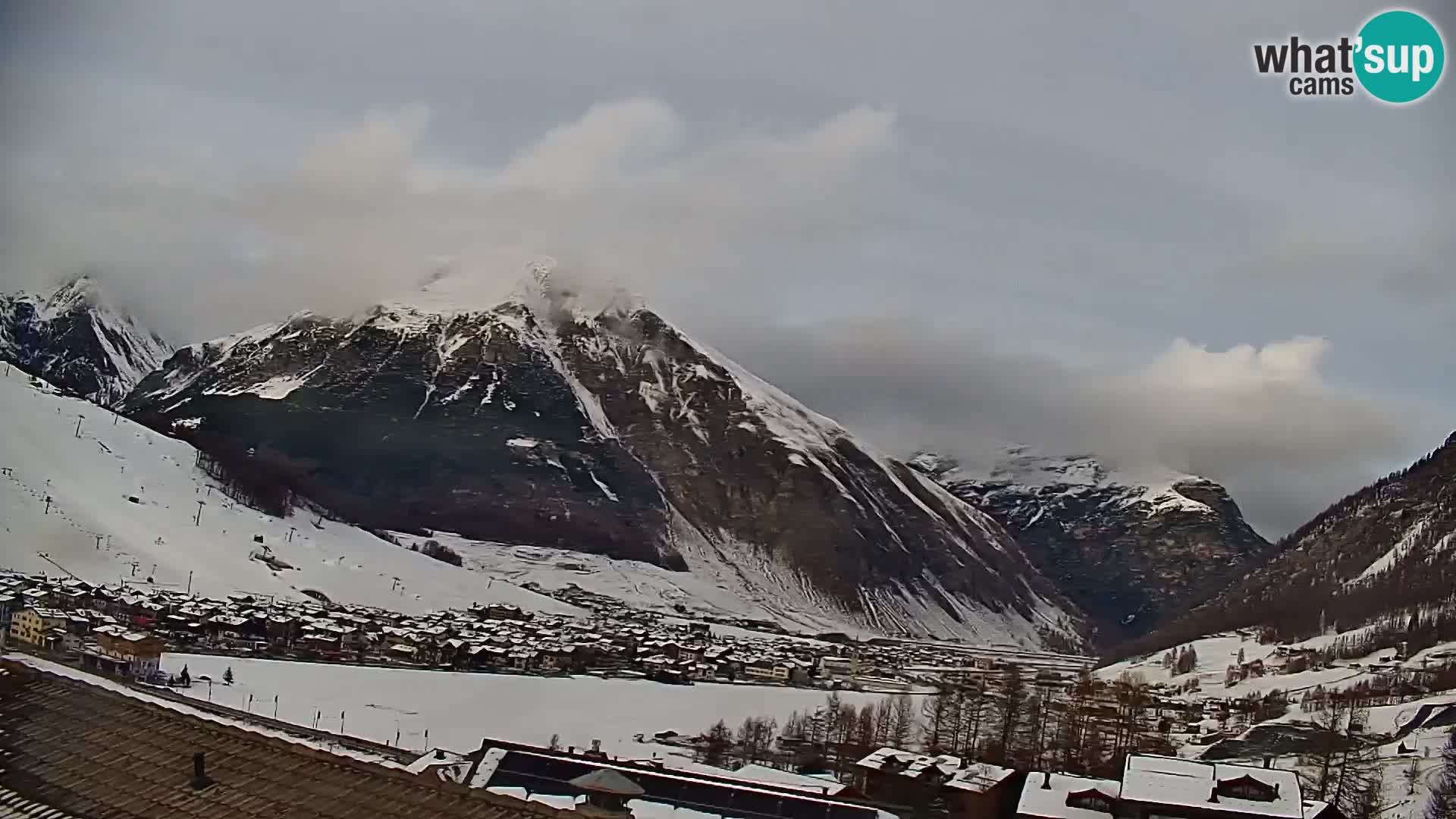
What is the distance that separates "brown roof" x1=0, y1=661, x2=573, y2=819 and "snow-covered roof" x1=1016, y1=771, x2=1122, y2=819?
7198 mm

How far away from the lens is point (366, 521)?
1738 inches

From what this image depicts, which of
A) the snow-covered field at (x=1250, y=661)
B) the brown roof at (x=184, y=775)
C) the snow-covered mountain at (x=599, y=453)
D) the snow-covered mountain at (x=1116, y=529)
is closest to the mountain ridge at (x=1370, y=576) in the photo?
the snow-covered field at (x=1250, y=661)

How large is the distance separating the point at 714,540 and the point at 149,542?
36.2m

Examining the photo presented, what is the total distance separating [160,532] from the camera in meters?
24.4

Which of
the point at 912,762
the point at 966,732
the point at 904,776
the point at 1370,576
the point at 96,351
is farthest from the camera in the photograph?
the point at 96,351

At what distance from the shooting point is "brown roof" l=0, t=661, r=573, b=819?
1.64 metres

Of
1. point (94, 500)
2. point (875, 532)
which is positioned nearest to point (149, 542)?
point (94, 500)

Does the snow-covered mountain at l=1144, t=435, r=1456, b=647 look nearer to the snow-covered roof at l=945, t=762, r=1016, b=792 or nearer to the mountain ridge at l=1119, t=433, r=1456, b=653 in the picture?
the mountain ridge at l=1119, t=433, r=1456, b=653

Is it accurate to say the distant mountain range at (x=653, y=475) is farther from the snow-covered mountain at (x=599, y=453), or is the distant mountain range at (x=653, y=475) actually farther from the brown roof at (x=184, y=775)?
the brown roof at (x=184, y=775)

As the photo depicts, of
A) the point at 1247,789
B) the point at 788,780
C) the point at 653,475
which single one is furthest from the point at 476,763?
the point at 653,475

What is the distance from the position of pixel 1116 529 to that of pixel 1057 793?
93.8m

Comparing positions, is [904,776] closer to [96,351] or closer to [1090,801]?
[1090,801]

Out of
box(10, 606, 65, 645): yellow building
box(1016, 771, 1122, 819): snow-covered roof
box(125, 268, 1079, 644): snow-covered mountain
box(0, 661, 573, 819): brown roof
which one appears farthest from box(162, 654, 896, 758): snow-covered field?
box(125, 268, 1079, 644): snow-covered mountain

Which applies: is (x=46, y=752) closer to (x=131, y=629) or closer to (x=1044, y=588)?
(x=131, y=629)
